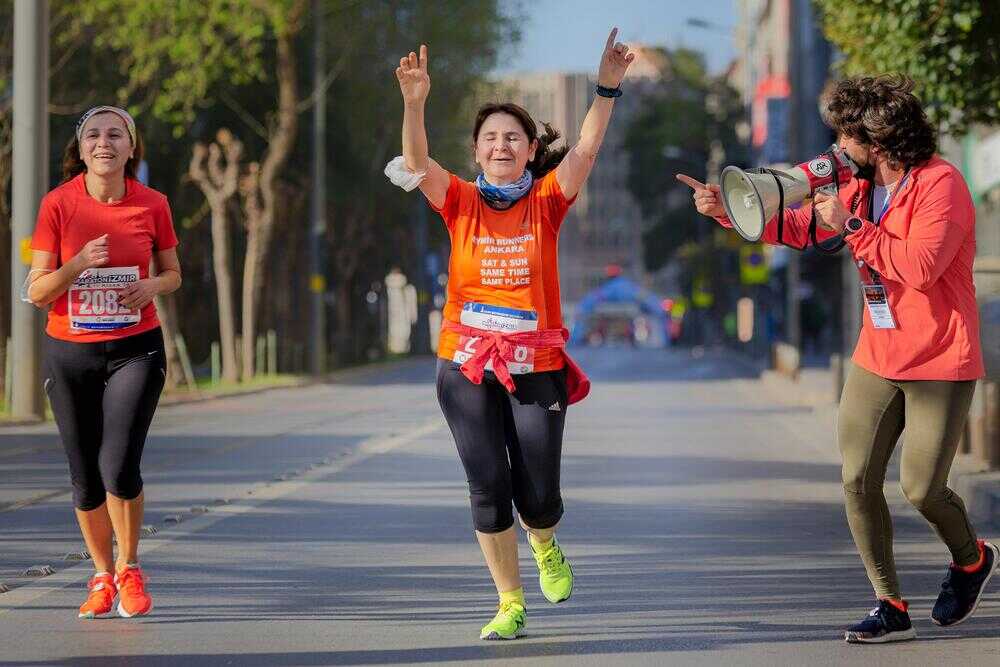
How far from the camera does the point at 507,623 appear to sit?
7262 mm

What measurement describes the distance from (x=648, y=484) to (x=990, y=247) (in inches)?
773

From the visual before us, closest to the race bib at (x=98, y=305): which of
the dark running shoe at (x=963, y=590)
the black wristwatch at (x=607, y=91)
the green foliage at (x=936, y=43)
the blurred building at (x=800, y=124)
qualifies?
the black wristwatch at (x=607, y=91)

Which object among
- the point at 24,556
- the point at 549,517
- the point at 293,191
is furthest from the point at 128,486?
the point at 293,191

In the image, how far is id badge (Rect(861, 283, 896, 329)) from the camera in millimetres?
7016

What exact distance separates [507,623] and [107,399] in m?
1.66

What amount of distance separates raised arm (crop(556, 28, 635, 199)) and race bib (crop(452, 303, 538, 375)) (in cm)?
44

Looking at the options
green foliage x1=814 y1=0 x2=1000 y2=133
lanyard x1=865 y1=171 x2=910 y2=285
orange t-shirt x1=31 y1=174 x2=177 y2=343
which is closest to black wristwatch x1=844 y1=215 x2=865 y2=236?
lanyard x1=865 y1=171 x2=910 y2=285

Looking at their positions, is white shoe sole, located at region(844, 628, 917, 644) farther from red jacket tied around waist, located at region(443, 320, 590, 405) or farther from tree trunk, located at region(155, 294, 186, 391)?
tree trunk, located at region(155, 294, 186, 391)

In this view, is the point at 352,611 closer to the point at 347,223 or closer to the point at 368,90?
the point at 368,90

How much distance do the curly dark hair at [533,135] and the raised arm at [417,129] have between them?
0.24m

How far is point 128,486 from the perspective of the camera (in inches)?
308

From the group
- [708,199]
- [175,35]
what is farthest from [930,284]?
[175,35]

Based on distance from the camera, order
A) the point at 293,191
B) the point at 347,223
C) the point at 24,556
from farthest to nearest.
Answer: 1. the point at 347,223
2. the point at 293,191
3. the point at 24,556

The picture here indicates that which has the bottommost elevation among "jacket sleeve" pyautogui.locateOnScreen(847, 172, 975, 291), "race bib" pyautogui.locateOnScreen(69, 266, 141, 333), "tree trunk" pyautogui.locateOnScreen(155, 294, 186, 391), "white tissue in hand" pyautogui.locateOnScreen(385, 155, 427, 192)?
"tree trunk" pyautogui.locateOnScreen(155, 294, 186, 391)
